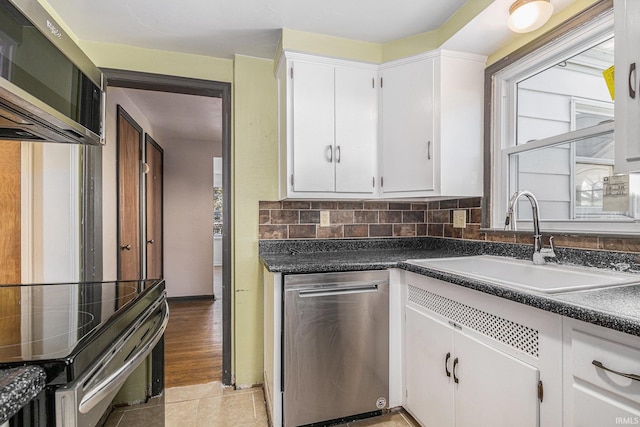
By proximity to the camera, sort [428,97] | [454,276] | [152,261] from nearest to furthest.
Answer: [454,276], [428,97], [152,261]

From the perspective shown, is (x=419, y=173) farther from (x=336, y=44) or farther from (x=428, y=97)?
(x=336, y=44)

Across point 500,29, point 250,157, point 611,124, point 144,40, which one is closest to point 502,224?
point 611,124

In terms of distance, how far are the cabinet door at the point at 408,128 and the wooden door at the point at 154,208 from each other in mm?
2652

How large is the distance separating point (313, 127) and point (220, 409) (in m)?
1.80

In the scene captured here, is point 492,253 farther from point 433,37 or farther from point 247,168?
point 247,168

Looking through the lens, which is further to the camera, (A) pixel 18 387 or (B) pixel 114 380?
(B) pixel 114 380

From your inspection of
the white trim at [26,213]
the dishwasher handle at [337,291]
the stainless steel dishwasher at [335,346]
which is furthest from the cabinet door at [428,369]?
the white trim at [26,213]

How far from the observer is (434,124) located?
192 centimetres

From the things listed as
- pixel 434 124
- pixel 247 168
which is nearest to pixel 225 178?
pixel 247 168

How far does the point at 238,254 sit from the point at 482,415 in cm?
157

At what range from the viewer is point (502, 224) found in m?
1.96

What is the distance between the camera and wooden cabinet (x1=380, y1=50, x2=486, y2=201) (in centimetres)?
191

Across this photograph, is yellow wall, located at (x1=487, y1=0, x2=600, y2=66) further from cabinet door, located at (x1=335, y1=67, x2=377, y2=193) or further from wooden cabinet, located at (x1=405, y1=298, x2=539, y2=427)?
wooden cabinet, located at (x1=405, y1=298, x2=539, y2=427)

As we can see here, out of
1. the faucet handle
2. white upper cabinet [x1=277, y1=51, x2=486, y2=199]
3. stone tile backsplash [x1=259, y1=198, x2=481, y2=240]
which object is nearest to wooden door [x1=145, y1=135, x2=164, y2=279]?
stone tile backsplash [x1=259, y1=198, x2=481, y2=240]
